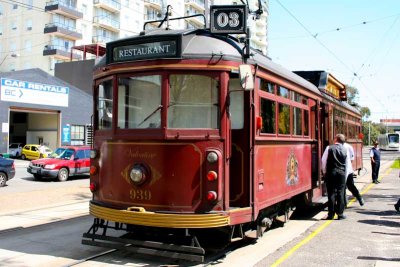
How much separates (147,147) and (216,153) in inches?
37.5

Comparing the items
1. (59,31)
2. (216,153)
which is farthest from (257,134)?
(59,31)

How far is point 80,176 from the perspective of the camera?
22.8m

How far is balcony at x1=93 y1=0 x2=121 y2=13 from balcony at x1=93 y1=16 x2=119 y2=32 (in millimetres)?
1195

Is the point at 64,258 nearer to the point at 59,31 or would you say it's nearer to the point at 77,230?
the point at 77,230

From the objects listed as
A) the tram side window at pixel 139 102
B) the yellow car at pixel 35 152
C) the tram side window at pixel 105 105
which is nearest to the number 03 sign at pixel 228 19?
the tram side window at pixel 139 102

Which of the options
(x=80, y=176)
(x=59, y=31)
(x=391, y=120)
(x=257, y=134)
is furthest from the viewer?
(x=391, y=120)

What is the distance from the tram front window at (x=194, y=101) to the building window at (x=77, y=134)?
3599 centimetres

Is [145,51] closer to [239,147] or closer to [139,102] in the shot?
[139,102]

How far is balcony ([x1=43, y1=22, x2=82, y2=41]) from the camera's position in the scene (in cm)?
5000

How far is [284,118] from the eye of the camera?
7.84 metres

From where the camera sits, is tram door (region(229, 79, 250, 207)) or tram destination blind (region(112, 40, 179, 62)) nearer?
tram destination blind (region(112, 40, 179, 62))

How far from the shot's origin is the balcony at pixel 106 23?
53.8 meters

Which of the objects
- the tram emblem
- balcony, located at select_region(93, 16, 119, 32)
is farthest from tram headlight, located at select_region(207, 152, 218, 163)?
balcony, located at select_region(93, 16, 119, 32)

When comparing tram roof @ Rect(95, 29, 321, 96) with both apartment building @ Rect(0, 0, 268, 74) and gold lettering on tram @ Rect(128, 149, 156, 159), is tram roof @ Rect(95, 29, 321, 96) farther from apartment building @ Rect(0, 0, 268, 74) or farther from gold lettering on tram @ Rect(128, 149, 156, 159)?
apartment building @ Rect(0, 0, 268, 74)
